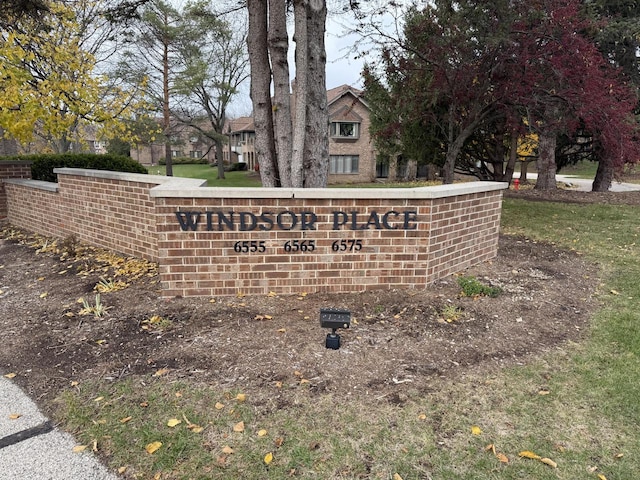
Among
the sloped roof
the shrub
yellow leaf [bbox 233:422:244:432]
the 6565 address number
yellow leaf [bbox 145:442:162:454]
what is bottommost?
yellow leaf [bbox 145:442:162:454]

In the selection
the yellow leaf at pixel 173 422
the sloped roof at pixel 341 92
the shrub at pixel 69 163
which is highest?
the sloped roof at pixel 341 92

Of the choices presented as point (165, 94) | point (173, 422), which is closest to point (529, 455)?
point (173, 422)

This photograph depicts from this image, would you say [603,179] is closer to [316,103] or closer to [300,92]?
[316,103]

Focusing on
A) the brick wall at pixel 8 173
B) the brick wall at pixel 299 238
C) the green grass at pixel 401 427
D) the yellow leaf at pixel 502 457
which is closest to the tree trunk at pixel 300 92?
the brick wall at pixel 299 238

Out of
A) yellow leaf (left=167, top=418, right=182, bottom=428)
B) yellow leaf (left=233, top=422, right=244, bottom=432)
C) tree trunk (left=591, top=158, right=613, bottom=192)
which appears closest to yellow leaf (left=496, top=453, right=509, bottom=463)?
yellow leaf (left=233, top=422, right=244, bottom=432)

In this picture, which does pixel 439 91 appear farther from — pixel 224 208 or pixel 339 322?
pixel 339 322

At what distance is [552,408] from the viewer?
118 inches

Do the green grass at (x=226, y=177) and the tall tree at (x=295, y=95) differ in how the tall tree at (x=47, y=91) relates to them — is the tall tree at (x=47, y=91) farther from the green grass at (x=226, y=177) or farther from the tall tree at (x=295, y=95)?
the green grass at (x=226, y=177)

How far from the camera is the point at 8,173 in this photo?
10.3 meters

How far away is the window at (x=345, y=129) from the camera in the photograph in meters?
34.6

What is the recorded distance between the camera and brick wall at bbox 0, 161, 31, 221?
404 inches

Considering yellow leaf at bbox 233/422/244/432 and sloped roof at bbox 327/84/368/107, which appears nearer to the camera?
yellow leaf at bbox 233/422/244/432

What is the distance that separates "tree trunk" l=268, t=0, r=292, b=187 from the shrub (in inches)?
333

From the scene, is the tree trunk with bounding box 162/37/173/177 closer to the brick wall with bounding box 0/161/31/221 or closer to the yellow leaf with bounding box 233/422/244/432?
the brick wall with bounding box 0/161/31/221
